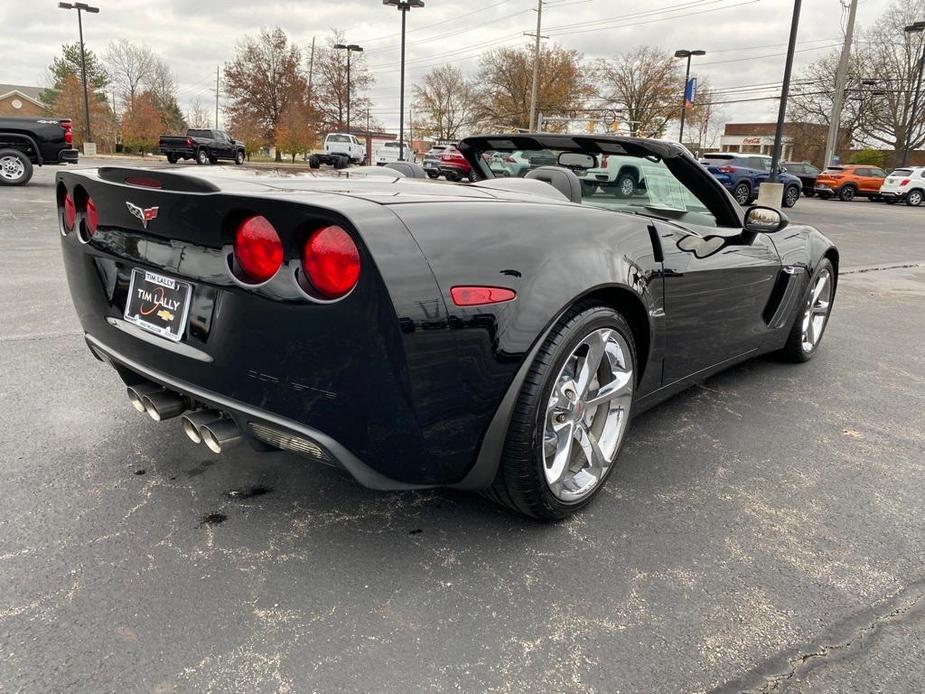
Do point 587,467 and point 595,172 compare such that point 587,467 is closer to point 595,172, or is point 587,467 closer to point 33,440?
point 595,172

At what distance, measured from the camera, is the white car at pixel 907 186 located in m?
26.9

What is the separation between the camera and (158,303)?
6.65 feet

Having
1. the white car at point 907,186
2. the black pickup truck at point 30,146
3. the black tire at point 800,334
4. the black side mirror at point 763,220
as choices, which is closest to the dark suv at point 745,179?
the white car at point 907,186

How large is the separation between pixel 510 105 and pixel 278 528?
176 feet

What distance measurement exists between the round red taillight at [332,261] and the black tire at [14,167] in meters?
15.4

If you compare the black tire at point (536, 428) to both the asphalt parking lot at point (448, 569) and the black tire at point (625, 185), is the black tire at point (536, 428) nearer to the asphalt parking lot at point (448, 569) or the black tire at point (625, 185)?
the asphalt parking lot at point (448, 569)

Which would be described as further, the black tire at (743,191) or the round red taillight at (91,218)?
the black tire at (743,191)

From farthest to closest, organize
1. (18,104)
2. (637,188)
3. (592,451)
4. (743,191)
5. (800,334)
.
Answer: (18,104) → (743,191) → (800,334) → (637,188) → (592,451)

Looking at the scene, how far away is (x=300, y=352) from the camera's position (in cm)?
174

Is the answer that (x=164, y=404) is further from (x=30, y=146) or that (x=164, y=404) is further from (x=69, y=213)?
(x=30, y=146)

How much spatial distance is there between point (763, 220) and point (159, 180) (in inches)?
103

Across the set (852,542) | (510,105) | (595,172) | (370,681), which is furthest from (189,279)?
(510,105)

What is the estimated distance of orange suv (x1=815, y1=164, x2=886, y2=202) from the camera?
28203 mm

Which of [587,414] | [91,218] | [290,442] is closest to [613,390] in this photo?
[587,414]
